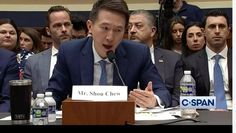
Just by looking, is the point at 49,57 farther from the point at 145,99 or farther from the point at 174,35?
the point at 174,35

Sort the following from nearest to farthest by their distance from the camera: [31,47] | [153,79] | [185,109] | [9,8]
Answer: [185,109] < [153,79] < [31,47] < [9,8]

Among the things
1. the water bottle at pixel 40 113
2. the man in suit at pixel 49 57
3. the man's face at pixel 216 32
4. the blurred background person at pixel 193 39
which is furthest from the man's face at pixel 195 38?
the water bottle at pixel 40 113

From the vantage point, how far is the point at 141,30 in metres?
3.80

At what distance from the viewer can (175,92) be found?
3.11 metres

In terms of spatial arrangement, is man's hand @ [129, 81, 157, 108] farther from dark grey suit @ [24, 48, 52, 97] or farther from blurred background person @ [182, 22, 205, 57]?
blurred background person @ [182, 22, 205, 57]

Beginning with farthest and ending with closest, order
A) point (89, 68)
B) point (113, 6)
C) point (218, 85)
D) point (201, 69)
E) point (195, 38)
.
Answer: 1. point (195, 38)
2. point (201, 69)
3. point (218, 85)
4. point (89, 68)
5. point (113, 6)

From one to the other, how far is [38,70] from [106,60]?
3.44 ft

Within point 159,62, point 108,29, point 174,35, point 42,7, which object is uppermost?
point 42,7

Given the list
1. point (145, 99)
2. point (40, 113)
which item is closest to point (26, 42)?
point (145, 99)

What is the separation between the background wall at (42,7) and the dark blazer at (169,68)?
3.26 metres

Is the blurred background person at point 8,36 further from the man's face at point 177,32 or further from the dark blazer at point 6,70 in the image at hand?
the man's face at point 177,32

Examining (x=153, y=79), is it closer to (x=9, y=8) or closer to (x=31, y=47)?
(x=31, y=47)
